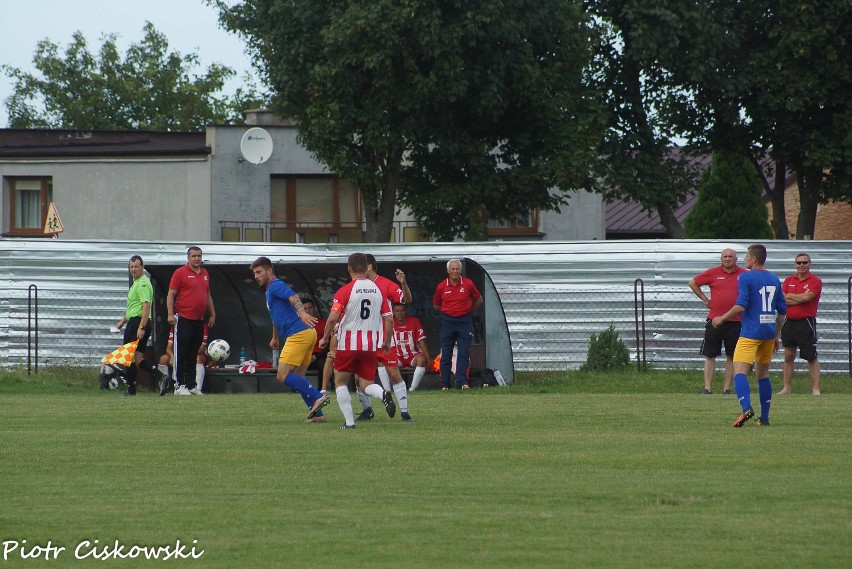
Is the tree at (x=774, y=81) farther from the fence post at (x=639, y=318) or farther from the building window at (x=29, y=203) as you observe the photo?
the building window at (x=29, y=203)

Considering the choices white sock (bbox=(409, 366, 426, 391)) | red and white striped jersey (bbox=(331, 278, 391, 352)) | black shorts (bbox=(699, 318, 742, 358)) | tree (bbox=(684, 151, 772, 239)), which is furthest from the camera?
tree (bbox=(684, 151, 772, 239))

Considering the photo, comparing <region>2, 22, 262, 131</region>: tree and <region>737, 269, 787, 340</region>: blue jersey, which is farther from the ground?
<region>2, 22, 262, 131</region>: tree

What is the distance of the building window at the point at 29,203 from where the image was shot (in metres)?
44.2

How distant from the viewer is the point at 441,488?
867cm

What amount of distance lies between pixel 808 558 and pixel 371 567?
7.19 ft

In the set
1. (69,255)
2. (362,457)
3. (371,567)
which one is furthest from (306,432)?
(69,255)

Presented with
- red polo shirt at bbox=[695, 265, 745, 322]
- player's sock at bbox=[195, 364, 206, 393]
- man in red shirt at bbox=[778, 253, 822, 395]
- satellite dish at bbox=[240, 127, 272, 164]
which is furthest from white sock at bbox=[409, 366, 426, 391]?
satellite dish at bbox=[240, 127, 272, 164]

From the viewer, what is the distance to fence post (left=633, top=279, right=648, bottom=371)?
75.4 feet

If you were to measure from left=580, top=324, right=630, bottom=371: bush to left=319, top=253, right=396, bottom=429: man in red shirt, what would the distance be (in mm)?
10202

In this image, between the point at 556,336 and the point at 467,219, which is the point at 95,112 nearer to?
the point at 467,219

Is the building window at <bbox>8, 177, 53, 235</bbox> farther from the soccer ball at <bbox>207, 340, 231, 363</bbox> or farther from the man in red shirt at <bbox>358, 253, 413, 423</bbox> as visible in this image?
the man in red shirt at <bbox>358, 253, 413, 423</bbox>

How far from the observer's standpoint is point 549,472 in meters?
9.44

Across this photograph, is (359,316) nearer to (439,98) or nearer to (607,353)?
(607,353)

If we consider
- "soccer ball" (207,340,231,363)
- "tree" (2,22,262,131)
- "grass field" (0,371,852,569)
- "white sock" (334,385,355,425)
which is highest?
"tree" (2,22,262,131)
